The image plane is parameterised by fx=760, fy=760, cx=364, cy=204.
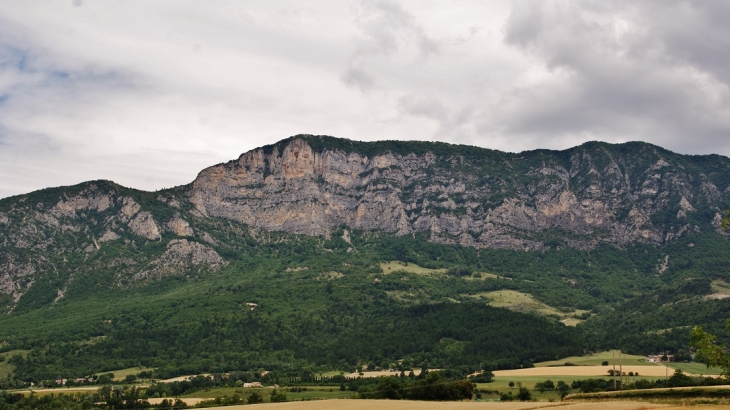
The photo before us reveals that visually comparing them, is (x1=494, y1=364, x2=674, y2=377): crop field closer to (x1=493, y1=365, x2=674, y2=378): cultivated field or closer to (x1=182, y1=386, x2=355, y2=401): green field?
(x1=493, y1=365, x2=674, y2=378): cultivated field

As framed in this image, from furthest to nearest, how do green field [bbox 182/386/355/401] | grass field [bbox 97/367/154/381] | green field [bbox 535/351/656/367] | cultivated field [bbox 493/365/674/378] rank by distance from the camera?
grass field [bbox 97/367/154/381] → green field [bbox 535/351/656/367] → cultivated field [bbox 493/365/674/378] → green field [bbox 182/386/355/401]

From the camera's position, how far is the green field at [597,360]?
16925 cm

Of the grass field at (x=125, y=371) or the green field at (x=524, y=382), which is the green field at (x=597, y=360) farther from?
the grass field at (x=125, y=371)

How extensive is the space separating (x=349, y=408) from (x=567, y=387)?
58.9 m

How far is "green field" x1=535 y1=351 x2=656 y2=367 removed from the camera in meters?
169

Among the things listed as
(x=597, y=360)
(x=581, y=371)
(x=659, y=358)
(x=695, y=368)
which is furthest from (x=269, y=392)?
(x=659, y=358)

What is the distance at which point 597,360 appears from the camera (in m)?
177

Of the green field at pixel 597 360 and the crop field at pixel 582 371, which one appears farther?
the green field at pixel 597 360

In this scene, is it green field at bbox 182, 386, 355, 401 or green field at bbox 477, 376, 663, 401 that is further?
green field at bbox 182, 386, 355, 401

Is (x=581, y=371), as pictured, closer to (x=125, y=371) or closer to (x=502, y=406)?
(x=502, y=406)

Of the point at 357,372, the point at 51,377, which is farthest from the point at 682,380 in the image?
the point at 51,377

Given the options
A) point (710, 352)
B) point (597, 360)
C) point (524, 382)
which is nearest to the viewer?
point (710, 352)

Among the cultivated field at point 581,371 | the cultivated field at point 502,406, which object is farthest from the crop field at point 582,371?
the cultivated field at point 502,406

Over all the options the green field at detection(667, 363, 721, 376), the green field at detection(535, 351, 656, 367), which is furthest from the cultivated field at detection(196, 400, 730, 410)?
the green field at detection(535, 351, 656, 367)
